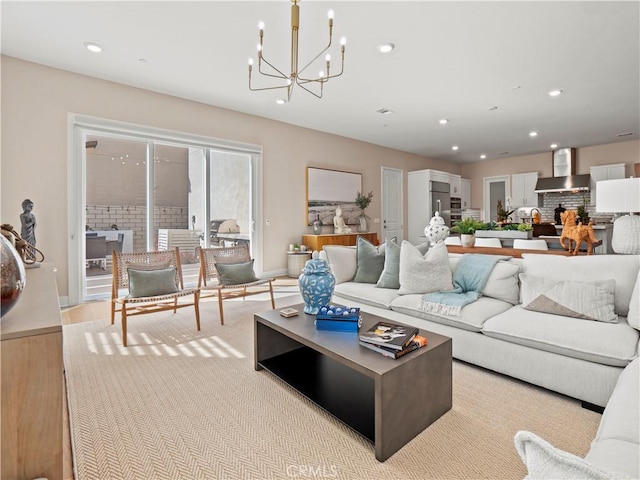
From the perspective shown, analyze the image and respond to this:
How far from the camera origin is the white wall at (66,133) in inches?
146

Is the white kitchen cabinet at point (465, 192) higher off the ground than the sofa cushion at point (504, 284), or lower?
higher

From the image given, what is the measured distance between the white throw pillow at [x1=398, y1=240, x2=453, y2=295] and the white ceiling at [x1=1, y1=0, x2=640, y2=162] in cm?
207

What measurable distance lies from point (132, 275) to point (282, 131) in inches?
152

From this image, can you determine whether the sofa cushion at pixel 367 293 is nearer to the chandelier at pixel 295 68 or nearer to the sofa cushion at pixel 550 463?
the chandelier at pixel 295 68

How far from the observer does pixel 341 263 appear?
3.47m

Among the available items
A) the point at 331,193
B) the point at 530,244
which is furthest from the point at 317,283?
the point at 331,193

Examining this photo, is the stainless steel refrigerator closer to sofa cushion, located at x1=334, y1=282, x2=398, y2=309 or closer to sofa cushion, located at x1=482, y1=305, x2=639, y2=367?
sofa cushion, located at x1=334, y1=282, x2=398, y2=309

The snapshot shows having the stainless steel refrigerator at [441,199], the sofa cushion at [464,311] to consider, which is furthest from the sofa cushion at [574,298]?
the stainless steel refrigerator at [441,199]

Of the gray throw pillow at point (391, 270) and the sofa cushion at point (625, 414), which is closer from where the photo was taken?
the sofa cushion at point (625, 414)

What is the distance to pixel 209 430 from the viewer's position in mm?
1747

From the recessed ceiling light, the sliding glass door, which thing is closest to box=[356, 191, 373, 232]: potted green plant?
the sliding glass door

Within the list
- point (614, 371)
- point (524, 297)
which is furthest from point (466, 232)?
point (614, 371)

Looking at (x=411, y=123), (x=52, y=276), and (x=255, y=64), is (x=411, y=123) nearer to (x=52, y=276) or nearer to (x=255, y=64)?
(x=255, y=64)

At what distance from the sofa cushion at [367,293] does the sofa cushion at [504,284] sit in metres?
0.75
